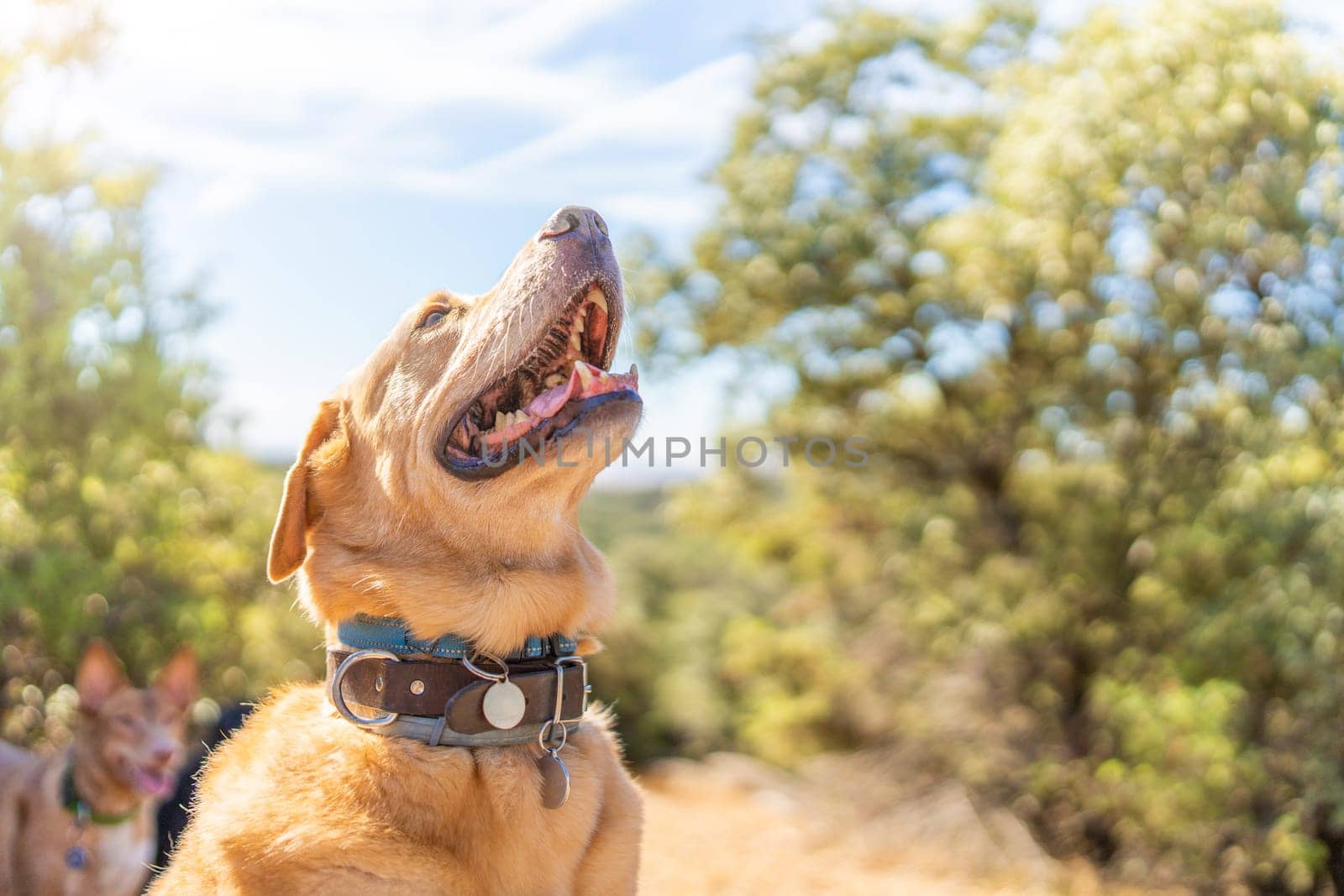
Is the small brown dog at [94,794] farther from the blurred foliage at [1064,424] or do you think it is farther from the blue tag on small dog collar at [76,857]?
the blurred foliage at [1064,424]

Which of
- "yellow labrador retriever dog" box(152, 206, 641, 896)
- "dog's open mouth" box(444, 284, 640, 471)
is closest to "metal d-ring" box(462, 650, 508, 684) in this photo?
"yellow labrador retriever dog" box(152, 206, 641, 896)

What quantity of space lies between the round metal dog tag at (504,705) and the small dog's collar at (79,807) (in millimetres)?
4020

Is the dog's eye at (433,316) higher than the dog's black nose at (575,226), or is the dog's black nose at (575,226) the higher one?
the dog's black nose at (575,226)

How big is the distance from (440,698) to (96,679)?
417cm

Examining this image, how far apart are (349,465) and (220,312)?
10670 mm

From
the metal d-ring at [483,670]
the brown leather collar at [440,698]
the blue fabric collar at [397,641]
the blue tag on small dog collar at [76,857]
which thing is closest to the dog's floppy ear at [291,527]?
the blue fabric collar at [397,641]

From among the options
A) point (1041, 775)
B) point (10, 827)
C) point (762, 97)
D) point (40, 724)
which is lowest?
point (1041, 775)

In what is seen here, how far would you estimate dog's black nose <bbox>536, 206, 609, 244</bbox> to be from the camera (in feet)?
10.5

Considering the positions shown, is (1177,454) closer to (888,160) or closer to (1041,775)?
(1041,775)

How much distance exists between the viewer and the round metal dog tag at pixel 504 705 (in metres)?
2.66

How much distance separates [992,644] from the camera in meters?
11.2

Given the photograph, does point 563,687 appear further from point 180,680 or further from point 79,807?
point 180,680

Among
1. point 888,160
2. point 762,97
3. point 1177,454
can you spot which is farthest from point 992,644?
point 762,97

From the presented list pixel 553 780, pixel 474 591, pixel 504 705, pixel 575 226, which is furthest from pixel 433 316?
pixel 553 780
